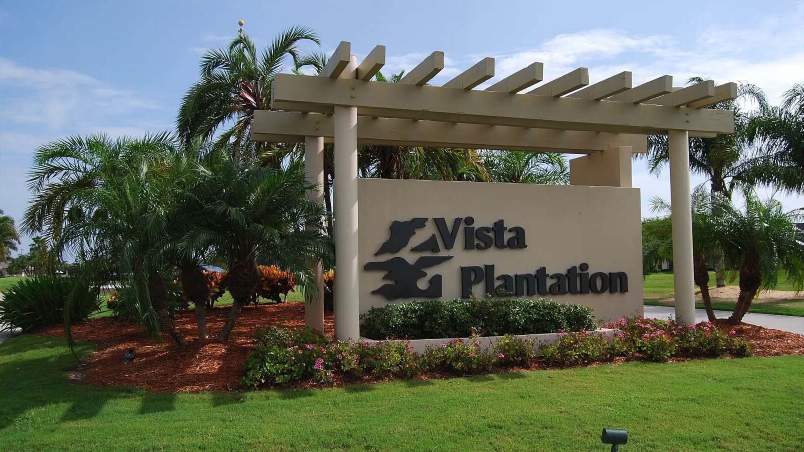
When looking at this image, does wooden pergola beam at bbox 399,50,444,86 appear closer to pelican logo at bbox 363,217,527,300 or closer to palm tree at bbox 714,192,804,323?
pelican logo at bbox 363,217,527,300

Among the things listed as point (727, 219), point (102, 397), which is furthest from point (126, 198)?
point (727, 219)

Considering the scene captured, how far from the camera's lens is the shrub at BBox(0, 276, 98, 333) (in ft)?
46.9

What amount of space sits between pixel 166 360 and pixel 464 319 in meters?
4.21

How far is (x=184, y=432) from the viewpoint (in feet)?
19.7

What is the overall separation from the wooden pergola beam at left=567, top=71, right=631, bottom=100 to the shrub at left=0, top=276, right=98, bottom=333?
418 inches

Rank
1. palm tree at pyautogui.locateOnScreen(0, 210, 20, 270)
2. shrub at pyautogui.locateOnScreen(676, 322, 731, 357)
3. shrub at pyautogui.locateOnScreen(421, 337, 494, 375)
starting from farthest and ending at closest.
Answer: palm tree at pyautogui.locateOnScreen(0, 210, 20, 270)
shrub at pyautogui.locateOnScreen(676, 322, 731, 357)
shrub at pyautogui.locateOnScreen(421, 337, 494, 375)

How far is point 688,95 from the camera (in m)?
11.0

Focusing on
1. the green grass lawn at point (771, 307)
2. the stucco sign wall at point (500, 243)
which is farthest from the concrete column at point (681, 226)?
the green grass lawn at point (771, 307)

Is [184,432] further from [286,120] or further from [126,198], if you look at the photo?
[286,120]

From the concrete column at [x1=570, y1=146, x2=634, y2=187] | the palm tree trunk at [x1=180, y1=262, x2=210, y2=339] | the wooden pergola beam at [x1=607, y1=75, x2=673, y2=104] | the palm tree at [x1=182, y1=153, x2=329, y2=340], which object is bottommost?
the palm tree trunk at [x1=180, y1=262, x2=210, y2=339]

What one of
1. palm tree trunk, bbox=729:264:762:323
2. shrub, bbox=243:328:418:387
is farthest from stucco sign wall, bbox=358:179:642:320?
shrub, bbox=243:328:418:387

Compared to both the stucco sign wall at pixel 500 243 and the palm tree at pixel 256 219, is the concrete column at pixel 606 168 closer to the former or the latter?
the stucco sign wall at pixel 500 243

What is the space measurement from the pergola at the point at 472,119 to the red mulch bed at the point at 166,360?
1.63m

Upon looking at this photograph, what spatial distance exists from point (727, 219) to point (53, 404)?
37.0 ft
